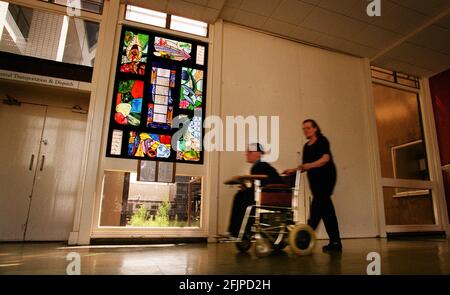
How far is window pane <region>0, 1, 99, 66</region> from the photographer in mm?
3494

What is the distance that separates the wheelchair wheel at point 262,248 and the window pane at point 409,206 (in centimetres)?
500

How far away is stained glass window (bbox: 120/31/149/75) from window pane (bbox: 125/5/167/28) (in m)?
0.24

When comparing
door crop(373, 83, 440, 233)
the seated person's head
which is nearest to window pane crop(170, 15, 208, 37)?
the seated person's head

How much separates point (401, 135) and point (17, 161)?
282 inches

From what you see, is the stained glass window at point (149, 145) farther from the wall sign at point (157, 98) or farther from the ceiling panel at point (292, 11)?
the ceiling panel at point (292, 11)

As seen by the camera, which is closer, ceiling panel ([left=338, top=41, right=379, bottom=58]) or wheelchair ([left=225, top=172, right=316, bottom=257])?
wheelchair ([left=225, top=172, right=316, bottom=257])

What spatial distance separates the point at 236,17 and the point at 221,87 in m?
1.19

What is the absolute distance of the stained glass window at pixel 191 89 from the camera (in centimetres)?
395

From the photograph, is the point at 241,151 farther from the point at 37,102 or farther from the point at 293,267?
the point at 37,102

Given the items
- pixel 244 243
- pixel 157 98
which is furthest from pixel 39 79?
pixel 244 243

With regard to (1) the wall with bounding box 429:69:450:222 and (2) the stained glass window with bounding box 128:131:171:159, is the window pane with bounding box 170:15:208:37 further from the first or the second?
(1) the wall with bounding box 429:69:450:222

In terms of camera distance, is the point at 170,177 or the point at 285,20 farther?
the point at 285,20
